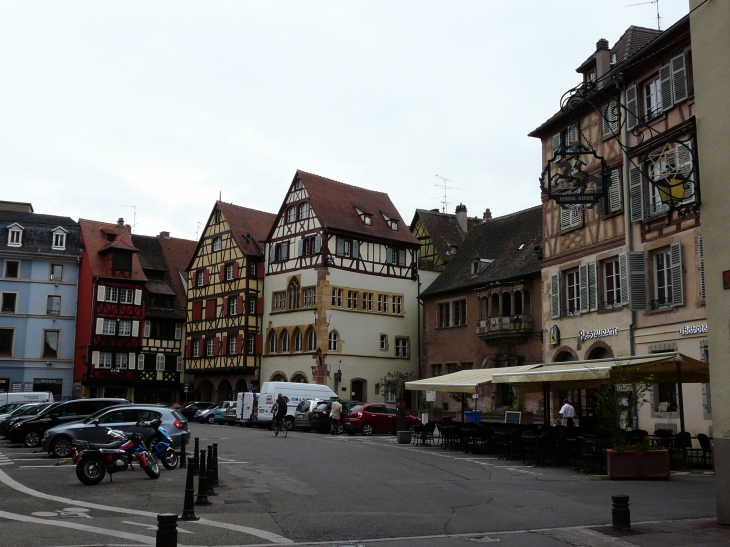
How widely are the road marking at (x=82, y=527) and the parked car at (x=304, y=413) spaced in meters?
24.9

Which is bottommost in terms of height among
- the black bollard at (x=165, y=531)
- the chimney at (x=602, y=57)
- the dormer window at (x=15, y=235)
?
the black bollard at (x=165, y=531)

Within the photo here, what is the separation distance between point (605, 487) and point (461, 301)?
29884 mm

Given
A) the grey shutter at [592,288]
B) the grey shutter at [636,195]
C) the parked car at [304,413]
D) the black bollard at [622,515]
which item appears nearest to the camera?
the black bollard at [622,515]

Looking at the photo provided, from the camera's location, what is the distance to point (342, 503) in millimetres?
13055

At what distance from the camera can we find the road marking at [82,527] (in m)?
9.85

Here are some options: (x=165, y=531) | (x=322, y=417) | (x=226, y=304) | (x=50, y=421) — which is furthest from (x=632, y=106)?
(x=226, y=304)

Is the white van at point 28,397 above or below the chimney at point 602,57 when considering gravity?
below

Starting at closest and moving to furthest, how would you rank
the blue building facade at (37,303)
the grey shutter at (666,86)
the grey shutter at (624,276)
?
1. the grey shutter at (666,86)
2. the grey shutter at (624,276)
3. the blue building facade at (37,303)

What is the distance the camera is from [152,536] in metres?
10.1

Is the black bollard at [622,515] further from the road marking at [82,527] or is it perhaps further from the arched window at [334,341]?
the arched window at [334,341]

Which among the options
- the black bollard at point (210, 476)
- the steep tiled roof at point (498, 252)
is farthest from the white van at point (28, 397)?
the black bollard at point (210, 476)

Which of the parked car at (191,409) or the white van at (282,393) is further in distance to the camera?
the parked car at (191,409)

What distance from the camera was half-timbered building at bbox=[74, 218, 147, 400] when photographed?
56.2 m

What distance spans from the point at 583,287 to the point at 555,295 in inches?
83.2
